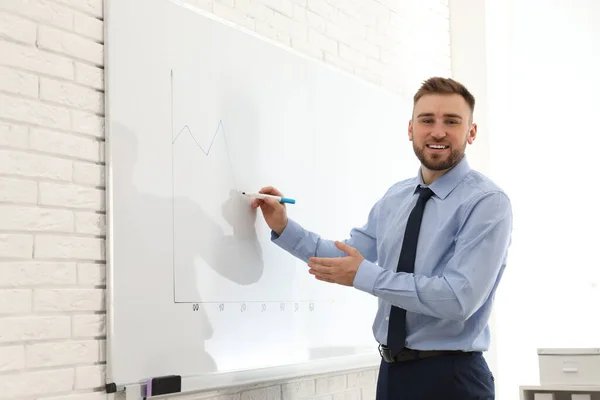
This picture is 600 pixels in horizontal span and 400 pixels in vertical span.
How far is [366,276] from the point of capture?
2.15 meters

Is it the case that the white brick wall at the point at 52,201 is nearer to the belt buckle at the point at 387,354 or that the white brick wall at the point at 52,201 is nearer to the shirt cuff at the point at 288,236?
the shirt cuff at the point at 288,236

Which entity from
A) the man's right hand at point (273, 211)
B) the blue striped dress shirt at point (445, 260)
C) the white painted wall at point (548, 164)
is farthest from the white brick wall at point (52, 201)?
the white painted wall at point (548, 164)

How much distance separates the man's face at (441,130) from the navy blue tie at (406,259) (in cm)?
11

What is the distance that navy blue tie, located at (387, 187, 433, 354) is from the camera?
2.26m

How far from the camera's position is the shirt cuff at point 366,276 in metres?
2.15

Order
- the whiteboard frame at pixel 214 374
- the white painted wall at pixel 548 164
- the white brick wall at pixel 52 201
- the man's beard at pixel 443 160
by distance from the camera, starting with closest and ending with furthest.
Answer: the white brick wall at pixel 52 201, the whiteboard frame at pixel 214 374, the man's beard at pixel 443 160, the white painted wall at pixel 548 164

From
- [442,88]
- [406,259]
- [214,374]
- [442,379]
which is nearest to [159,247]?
[214,374]

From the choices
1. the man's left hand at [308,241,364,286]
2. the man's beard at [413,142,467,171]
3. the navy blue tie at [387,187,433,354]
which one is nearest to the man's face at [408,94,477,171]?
the man's beard at [413,142,467,171]

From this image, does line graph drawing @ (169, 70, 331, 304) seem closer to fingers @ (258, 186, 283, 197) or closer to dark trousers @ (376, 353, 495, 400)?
fingers @ (258, 186, 283, 197)

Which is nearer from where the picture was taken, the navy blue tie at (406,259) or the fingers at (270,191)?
the navy blue tie at (406,259)

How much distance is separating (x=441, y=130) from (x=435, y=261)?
1.30ft

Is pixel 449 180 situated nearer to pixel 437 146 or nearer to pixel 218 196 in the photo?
pixel 437 146

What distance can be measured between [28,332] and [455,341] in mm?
1144

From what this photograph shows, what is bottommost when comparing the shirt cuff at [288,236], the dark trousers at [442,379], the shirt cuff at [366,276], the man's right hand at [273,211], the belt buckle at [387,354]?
the dark trousers at [442,379]
